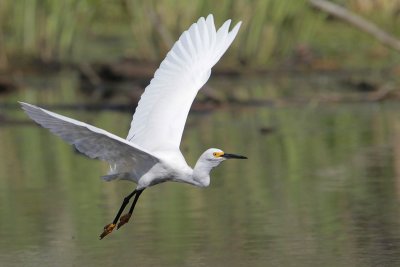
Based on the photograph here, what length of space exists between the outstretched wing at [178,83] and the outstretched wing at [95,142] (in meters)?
0.50

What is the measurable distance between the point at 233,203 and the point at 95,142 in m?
3.10

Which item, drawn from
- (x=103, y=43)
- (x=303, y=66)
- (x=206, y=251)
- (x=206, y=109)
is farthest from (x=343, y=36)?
(x=206, y=251)

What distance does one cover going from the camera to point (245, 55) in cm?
2542

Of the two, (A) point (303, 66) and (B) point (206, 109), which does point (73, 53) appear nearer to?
(A) point (303, 66)

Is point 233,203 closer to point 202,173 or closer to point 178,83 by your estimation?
point 178,83

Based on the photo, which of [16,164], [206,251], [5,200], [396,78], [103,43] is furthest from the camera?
[103,43]

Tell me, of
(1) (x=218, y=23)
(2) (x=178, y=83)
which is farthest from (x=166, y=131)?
(1) (x=218, y=23)

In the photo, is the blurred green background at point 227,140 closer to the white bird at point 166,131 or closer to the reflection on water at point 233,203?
the reflection on water at point 233,203

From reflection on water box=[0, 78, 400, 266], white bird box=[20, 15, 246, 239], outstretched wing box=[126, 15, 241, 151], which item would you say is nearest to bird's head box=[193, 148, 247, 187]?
white bird box=[20, 15, 246, 239]

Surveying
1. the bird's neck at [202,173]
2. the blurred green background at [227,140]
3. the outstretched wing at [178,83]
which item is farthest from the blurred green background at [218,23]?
the bird's neck at [202,173]

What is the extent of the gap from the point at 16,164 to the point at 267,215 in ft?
16.1

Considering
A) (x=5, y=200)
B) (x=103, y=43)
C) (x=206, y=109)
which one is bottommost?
(x=5, y=200)

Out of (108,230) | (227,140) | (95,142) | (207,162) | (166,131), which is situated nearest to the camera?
(95,142)

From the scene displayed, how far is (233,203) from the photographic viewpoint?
39.7ft
